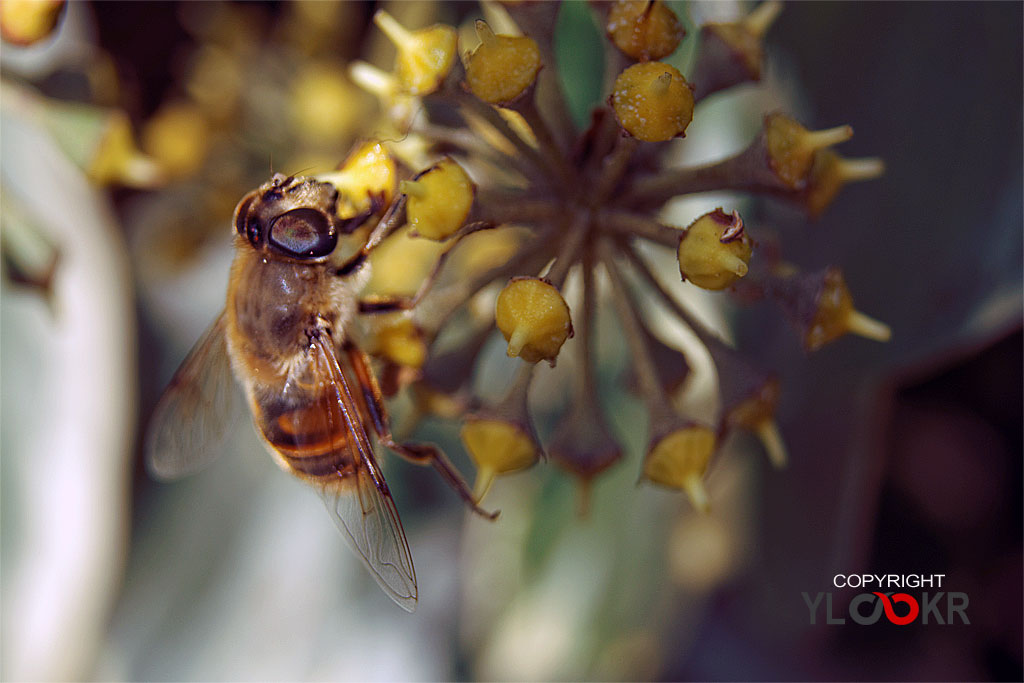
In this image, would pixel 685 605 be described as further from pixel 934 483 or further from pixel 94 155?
pixel 94 155

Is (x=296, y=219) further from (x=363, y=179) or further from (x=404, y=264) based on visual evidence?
(x=404, y=264)

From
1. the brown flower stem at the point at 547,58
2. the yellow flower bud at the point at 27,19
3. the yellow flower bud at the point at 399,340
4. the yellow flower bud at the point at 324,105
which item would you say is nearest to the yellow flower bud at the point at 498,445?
the yellow flower bud at the point at 399,340

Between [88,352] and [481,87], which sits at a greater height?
[481,87]

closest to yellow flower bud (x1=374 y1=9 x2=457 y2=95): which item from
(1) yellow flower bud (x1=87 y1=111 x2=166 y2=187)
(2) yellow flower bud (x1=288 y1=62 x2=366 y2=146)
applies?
(1) yellow flower bud (x1=87 y1=111 x2=166 y2=187)

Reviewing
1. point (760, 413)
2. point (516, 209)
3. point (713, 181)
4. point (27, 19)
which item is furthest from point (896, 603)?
point (27, 19)

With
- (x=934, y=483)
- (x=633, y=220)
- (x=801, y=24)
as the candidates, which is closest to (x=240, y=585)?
(x=633, y=220)

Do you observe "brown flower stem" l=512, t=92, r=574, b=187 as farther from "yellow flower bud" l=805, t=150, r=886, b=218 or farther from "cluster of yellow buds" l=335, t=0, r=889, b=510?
"yellow flower bud" l=805, t=150, r=886, b=218
